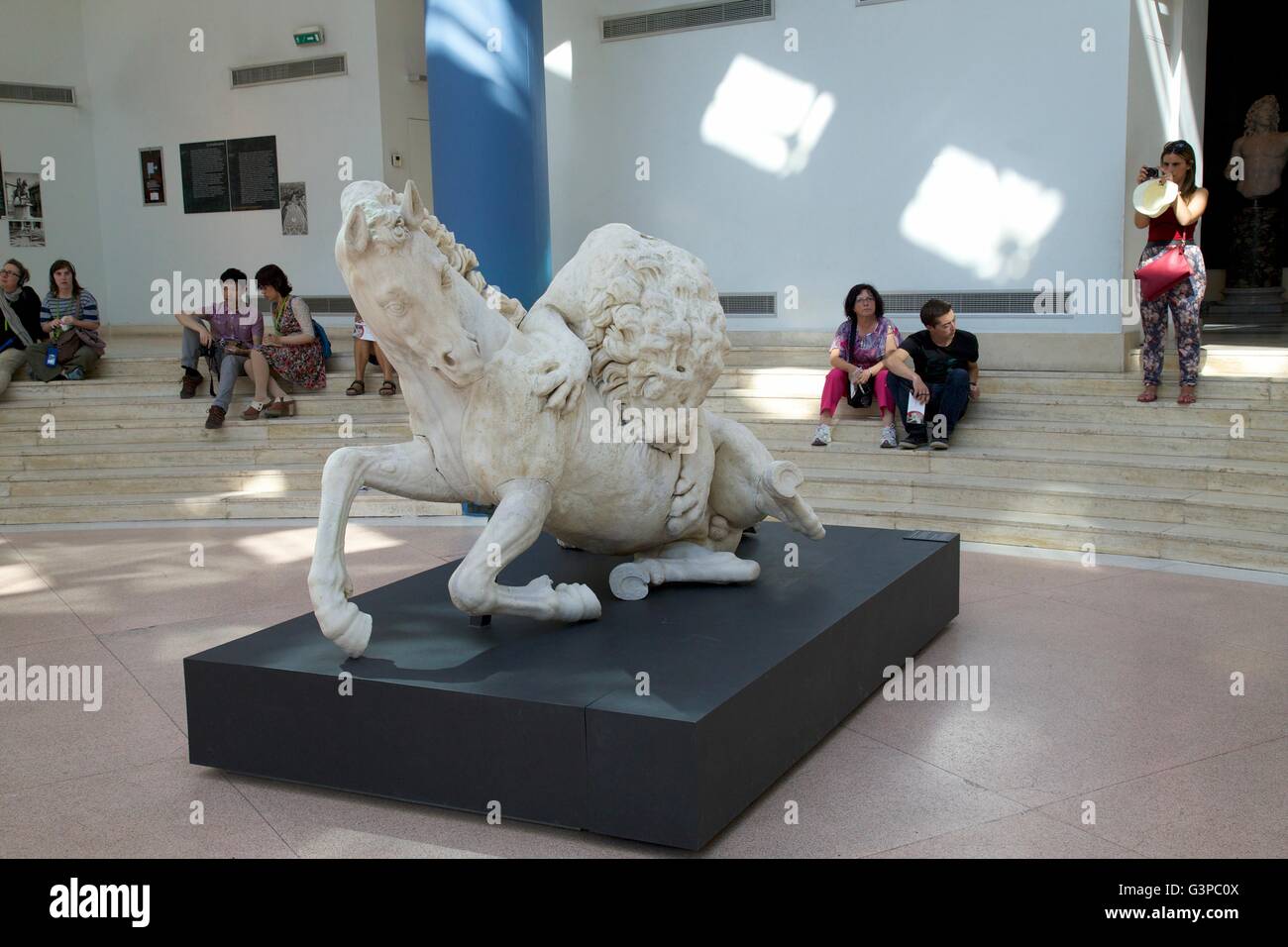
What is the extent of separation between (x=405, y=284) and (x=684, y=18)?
24.5 ft

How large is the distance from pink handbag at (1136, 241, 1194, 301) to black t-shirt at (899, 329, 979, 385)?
1.14 m

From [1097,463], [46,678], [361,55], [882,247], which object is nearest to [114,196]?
[361,55]

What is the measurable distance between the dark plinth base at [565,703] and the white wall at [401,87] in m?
8.46

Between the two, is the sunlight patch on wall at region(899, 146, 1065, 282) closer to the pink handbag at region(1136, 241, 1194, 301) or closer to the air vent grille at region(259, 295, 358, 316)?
the pink handbag at region(1136, 241, 1194, 301)

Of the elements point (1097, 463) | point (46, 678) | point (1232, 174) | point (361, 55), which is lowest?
point (46, 678)

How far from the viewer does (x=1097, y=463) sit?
6.86 m

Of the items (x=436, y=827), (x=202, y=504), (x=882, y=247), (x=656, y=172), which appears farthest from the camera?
(x=656, y=172)

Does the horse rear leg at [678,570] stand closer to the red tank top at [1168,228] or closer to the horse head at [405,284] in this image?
the horse head at [405,284]

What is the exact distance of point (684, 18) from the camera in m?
9.91

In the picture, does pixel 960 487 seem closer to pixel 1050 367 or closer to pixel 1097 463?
pixel 1097 463

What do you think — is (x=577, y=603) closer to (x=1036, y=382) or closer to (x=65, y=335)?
(x=1036, y=382)

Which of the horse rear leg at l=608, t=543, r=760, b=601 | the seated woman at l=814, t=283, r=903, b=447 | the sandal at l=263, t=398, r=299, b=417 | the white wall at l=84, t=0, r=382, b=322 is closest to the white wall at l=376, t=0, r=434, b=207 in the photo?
the white wall at l=84, t=0, r=382, b=322

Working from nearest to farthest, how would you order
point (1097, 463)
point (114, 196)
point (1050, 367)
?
point (1097, 463), point (1050, 367), point (114, 196)

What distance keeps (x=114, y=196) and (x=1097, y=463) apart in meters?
10.9
